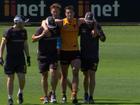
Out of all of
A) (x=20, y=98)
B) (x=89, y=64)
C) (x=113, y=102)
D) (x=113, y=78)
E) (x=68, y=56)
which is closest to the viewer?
(x=20, y=98)

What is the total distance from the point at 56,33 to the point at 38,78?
4.50 metres

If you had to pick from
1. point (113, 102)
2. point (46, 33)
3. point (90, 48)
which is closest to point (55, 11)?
point (46, 33)

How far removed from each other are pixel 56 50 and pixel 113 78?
15.4 feet

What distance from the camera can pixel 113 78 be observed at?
19.2 metres

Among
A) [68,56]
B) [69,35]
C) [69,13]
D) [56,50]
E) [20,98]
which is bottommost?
[20,98]

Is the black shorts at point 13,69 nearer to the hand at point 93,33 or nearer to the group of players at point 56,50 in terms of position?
the group of players at point 56,50

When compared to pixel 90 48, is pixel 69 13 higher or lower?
higher

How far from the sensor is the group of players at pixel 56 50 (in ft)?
47.5

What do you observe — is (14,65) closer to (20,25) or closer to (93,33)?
(20,25)

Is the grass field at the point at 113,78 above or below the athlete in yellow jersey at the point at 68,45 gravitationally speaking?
below

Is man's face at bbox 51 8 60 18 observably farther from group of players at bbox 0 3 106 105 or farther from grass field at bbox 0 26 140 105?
grass field at bbox 0 26 140 105

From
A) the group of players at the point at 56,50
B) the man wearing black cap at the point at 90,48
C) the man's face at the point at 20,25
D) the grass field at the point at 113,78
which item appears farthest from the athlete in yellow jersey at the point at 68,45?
the grass field at the point at 113,78

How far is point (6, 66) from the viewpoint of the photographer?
14.5 meters

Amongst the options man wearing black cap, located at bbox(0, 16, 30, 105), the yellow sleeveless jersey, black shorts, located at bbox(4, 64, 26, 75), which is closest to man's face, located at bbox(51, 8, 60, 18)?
the yellow sleeveless jersey
